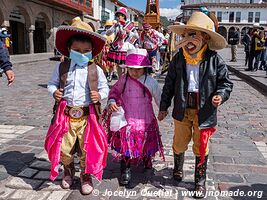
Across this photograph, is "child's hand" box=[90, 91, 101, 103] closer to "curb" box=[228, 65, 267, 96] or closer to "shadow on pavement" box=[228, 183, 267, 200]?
"shadow on pavement" box=[228, 183, 267, 200]

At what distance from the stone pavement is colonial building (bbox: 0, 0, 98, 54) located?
590 inches

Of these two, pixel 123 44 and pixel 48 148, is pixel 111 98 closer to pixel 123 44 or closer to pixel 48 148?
pixel 48 148

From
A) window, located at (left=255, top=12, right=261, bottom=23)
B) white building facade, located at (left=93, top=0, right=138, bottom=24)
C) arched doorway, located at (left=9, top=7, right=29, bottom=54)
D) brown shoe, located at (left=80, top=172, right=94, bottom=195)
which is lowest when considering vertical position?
brown shoe, located at (left=80, top=172, right=94, bottom=195)

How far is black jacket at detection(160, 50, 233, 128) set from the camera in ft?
8.97

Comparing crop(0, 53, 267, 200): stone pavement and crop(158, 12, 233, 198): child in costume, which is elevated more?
crop(158, 12, 233, 198): child in costume

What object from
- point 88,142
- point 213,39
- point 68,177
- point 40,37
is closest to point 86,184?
point 68,177

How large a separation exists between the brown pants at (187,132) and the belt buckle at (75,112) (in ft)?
2.97

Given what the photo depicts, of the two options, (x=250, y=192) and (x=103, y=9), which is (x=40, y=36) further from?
(x=250, y=192)

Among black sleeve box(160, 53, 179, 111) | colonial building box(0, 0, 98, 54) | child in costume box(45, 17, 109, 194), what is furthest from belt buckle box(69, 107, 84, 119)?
colonial building box(0, 0, 98, 54)

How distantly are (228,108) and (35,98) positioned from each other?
4.28m

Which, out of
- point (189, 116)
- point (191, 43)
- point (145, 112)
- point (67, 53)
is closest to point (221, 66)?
point (191, 43)

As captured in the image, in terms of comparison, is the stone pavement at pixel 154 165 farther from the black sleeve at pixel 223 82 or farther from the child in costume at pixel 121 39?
the child in costume at pixel 121 39

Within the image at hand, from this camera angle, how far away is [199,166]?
2922mm

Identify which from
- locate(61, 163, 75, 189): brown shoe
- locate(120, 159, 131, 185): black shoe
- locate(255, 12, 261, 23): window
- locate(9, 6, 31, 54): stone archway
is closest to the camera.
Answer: locate(61, 163, 75, 189): brown shoe
